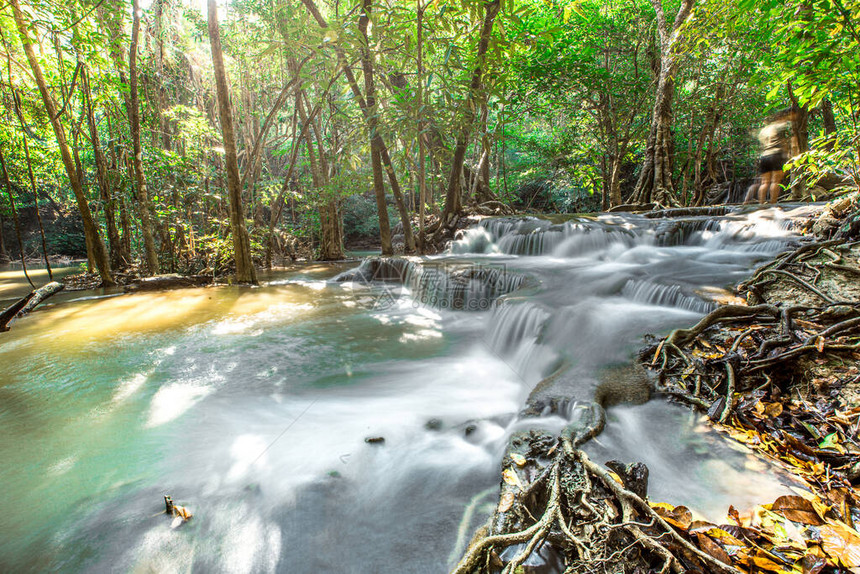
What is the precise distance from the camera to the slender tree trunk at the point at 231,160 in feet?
21.9

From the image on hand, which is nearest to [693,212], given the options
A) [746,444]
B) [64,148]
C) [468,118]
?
[468,118]

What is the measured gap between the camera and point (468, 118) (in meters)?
6.14

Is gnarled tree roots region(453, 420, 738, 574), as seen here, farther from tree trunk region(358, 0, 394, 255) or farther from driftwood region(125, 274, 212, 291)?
driftwood region(125, 274, 212, 291)

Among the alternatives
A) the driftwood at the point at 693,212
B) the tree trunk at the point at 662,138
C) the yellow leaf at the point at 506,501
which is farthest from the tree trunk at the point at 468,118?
the tree trunk at the point at 662,138

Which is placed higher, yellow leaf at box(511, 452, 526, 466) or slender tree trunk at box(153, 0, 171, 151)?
slender tree trunk at box(153, 0, 171, 151)

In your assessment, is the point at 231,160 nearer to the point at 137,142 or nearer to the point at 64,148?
the point at 137,142

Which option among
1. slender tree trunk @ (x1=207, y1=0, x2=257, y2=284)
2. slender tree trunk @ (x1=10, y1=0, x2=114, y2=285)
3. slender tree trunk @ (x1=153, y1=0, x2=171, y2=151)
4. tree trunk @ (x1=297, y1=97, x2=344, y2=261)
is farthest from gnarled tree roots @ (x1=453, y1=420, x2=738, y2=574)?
slender tree trunk @ (x1=153, y1=0, x2=171, y2=151)

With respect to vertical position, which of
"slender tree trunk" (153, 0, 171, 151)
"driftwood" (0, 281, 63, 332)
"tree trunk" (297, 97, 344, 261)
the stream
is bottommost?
the stream

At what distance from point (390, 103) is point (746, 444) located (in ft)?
21.0

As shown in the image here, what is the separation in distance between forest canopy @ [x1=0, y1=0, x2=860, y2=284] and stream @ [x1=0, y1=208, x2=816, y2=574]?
2.07 metres

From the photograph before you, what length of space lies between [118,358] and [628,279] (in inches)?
240

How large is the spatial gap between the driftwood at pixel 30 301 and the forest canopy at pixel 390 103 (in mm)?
1187

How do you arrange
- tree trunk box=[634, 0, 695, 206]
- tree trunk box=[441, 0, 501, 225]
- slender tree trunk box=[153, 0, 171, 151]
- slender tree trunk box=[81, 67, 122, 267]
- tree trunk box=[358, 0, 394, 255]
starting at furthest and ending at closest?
slender tree trunk box=[153, 0, 171, 151] → tree trunk box=[634, 0, 695, 206] → slender tree trunk box=[81, 67, 122, 267] → tree trunk box=[358, 0, 394, 255] → tree trunk box=[441, 0, 501, 225]

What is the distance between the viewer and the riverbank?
128 centimetres
